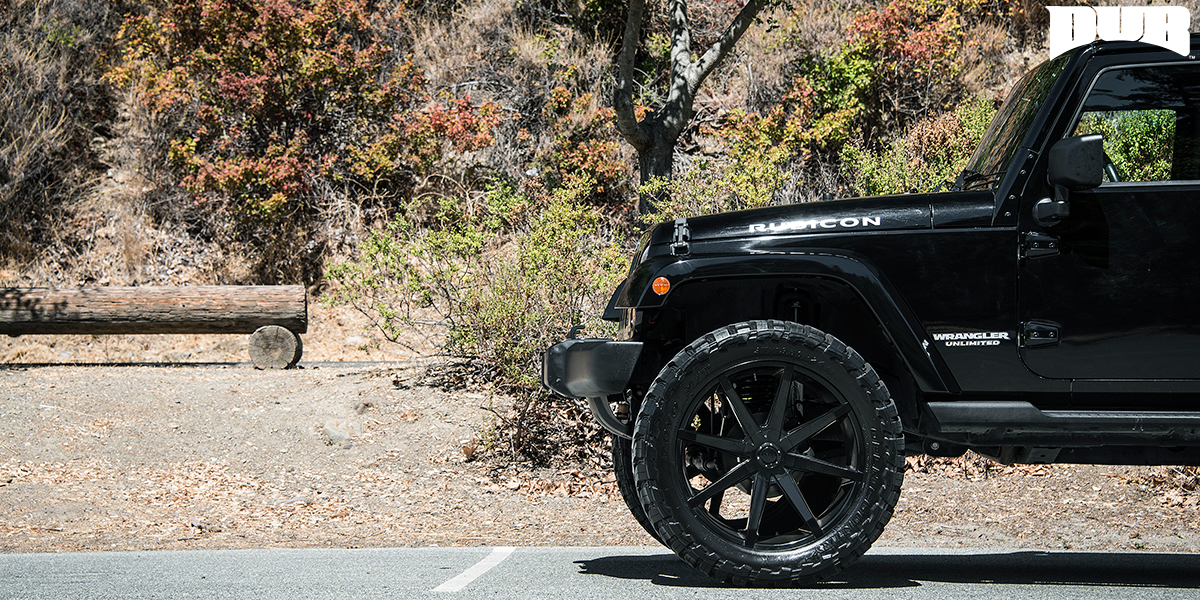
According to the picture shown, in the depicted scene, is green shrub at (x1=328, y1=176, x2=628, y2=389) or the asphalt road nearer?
the asphalt road

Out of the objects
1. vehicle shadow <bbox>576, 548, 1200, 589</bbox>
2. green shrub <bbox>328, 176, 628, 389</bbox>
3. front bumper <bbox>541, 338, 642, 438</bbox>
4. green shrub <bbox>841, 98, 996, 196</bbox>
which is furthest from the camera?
green shrub <bbox>841, 98, 996, 196</bbox>

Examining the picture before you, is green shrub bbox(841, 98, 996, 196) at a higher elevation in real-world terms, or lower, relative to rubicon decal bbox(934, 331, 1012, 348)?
higher

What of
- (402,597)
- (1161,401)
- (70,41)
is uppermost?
(70,41)

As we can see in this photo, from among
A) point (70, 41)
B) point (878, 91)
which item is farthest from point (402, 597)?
point (70, 41)

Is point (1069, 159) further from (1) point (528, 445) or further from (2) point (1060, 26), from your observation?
(1) point (528, 445)

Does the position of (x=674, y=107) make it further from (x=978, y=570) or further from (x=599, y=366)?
(x=599, y=366)

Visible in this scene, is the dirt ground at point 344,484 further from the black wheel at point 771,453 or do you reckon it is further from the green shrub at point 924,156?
the green shrub at point 924,156

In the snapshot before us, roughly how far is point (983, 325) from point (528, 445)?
5367mm

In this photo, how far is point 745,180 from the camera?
1161 centimetres

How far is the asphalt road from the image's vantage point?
14.7ft

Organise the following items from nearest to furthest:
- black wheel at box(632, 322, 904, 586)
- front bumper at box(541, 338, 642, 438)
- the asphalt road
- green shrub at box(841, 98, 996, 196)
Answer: black wheel at box(632, 322, 904, 586) < the asphalt road < front bumper at box(541, 338, 642, 438) < green shrub at box(841, 98, 996, 196)

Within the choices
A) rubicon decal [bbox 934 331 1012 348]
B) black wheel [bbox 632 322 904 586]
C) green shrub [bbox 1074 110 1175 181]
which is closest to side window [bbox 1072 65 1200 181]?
green shrub [bbox 1074 110 1175 181]

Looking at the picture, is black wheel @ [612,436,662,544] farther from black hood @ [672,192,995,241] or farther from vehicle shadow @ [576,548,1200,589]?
black hood @ [672,192,995,241]

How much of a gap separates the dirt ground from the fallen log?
154cm
